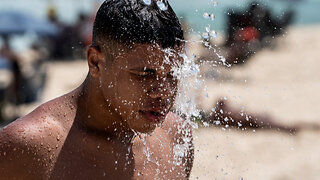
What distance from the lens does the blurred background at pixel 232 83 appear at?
5.19 metres

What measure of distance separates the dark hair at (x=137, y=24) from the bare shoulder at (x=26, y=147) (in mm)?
360

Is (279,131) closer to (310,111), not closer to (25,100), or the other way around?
(310,111)

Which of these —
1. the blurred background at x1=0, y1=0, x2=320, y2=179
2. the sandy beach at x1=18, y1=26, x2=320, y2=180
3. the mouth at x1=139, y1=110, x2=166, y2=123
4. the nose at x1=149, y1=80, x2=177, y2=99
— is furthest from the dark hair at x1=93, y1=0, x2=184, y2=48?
the sandy beach at x1=18, y1=26, x2=320, y2=180

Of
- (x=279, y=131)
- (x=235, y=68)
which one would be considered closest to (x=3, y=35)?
(x=279, y=131)

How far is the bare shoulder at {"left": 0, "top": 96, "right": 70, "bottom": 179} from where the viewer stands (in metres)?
1.76

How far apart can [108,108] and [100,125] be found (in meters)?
0.08

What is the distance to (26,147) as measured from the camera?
1.79 meters

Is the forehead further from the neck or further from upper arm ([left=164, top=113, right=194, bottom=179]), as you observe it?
upper arm ([left=164, top=113, right=194, bottom=179])

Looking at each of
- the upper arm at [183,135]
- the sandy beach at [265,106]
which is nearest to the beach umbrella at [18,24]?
the sandy beach at [265,106]

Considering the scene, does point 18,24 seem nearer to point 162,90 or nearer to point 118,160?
point 118,160

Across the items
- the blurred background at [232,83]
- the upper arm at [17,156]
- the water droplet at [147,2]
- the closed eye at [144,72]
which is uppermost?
the blurred background at [232,83]

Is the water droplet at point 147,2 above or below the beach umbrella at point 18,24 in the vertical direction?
below

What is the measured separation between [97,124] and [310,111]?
7.27 metres

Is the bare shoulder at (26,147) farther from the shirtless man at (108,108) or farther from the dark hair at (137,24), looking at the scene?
the dark hair at (137,24)
